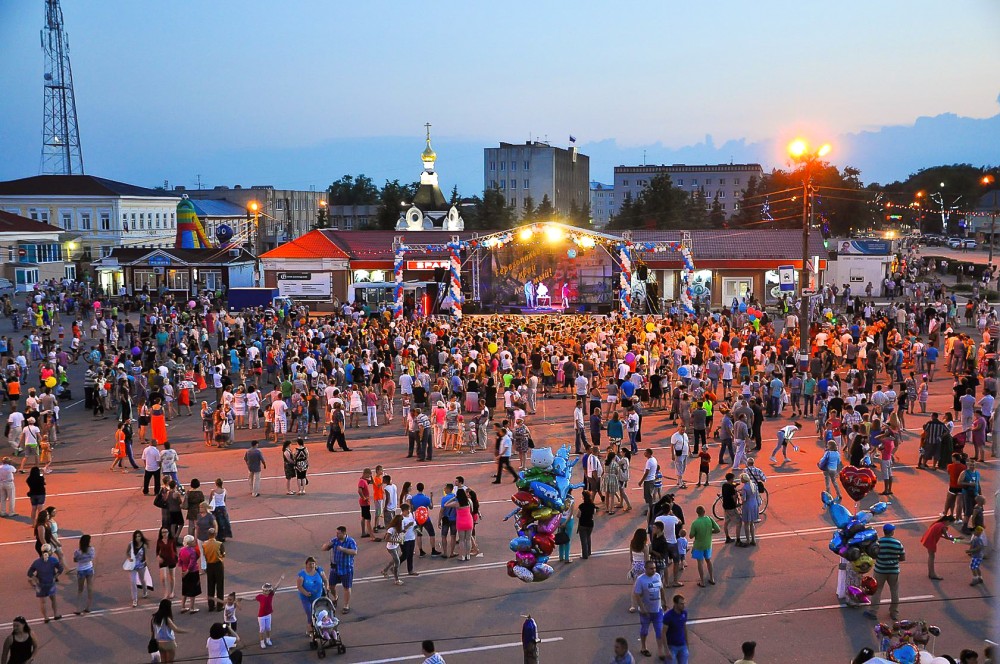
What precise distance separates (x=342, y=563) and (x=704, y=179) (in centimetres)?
11177

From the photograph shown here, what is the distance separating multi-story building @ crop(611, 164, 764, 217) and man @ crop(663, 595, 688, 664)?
109 metres

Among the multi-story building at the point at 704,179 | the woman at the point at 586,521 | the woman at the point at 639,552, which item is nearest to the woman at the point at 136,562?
the woman at the point at 586,521

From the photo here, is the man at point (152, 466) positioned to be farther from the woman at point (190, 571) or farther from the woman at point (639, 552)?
the woman at point (639, 552)

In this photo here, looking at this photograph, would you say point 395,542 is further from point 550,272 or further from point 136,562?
point 550,272

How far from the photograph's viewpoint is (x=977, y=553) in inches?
465

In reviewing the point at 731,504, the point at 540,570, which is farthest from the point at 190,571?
the point at 731,504

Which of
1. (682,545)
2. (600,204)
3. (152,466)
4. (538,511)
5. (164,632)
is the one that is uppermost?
(600,204)

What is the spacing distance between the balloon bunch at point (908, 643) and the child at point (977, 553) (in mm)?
3337

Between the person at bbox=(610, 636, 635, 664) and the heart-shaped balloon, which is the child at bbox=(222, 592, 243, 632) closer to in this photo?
the person at bbox=(610, 636, 635, 664)

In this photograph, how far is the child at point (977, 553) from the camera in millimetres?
11633

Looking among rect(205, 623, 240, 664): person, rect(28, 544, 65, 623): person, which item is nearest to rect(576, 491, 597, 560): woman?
rect(205, 623, 240, 664): person

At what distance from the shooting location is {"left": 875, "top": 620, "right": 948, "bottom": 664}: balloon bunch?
27.5 ft

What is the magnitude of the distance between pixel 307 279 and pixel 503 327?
16.1 metres

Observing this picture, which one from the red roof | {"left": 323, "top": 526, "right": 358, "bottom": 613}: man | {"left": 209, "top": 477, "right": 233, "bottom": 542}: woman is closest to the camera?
{"left": 323, "top": 526, "right": 358, "bottom": 613}: man
